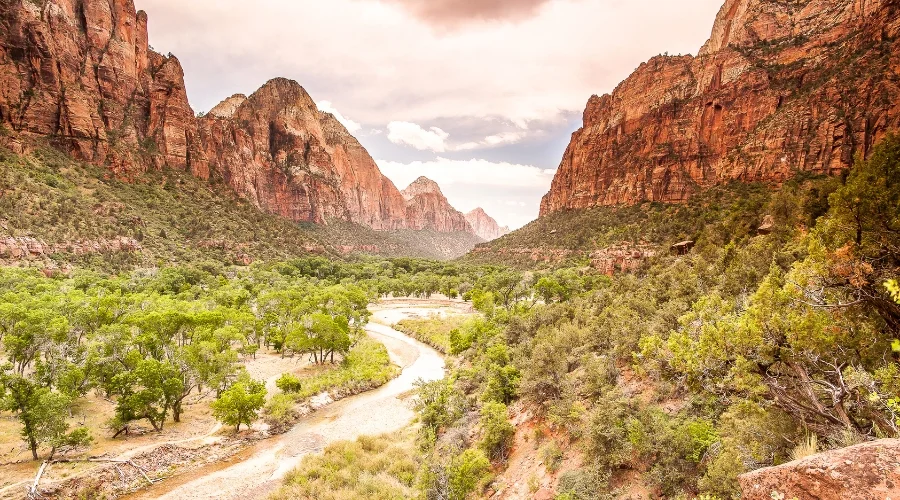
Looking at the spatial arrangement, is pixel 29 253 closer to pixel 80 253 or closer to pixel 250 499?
pixel 80 253

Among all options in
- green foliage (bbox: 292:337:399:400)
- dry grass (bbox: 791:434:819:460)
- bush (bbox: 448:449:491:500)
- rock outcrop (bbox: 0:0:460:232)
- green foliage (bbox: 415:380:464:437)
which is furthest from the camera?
rock outcrop (bbox: 0:0:460:232)

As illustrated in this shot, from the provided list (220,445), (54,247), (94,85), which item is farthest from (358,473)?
(94,85)

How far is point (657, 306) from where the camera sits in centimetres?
2666

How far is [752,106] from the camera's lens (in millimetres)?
93312

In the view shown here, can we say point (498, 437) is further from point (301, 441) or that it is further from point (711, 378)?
point (301, 441)

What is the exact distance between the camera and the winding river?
67.3 feet

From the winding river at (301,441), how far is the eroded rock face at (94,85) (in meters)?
106

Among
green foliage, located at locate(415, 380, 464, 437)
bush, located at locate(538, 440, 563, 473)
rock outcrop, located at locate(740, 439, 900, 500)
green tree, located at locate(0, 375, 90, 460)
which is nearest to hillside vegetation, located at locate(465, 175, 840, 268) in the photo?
bush, located at locate(538, 440, 563, 473)

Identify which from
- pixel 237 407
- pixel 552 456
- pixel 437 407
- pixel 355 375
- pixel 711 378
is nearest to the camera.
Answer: pixel 711 378

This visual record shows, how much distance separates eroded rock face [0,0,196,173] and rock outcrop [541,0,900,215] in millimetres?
136234

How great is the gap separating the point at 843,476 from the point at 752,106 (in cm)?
11579

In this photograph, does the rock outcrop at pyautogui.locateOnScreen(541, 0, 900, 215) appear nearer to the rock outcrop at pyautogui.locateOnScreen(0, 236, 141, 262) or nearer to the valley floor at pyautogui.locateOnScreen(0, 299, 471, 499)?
the valley floor at pyautogui.locateOnScreen(0, 299, 471, 499)

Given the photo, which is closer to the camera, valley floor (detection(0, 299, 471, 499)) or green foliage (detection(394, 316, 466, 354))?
valley floor (detection(0, 299, 471, 499))

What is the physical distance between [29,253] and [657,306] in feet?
→ 304
